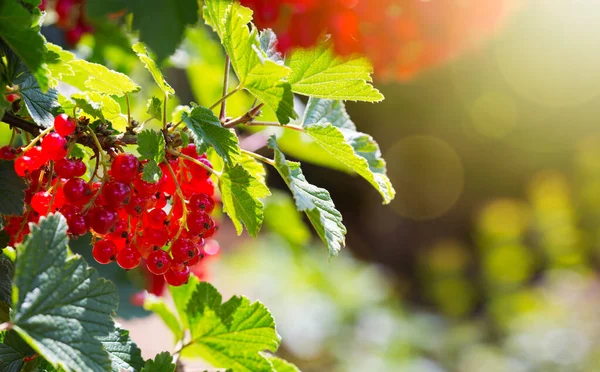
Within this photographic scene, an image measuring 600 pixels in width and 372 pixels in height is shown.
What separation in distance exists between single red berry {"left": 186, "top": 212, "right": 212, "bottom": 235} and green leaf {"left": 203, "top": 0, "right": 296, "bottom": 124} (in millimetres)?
125

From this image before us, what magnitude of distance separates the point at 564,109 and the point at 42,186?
5.81 m

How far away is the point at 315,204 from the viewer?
616 millimetres

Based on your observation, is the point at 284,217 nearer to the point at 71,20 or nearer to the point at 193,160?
the point at 71,20

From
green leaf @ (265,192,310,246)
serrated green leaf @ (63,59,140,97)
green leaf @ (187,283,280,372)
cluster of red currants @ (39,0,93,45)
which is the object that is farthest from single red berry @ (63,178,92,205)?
green leaf @ (265,192,310,246)

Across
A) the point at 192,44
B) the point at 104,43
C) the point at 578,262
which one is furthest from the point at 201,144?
the point at 578,262

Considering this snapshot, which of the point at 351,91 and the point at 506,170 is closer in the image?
the point at 351,91

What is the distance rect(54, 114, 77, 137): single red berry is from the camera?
55cm

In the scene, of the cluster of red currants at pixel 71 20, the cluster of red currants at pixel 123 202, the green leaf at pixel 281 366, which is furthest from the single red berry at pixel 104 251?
the cluster of red currants at pixel 71 20

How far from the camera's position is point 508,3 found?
140 centimetres

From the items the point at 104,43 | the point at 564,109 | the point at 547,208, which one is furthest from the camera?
A: the point at 564,109

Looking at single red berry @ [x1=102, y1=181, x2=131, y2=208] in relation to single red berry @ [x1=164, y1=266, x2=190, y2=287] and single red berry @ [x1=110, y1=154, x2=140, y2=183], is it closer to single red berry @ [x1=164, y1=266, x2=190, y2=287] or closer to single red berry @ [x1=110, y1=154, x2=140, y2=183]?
single red berry @ [x1=110, y1=154, x2=140, y2=183]

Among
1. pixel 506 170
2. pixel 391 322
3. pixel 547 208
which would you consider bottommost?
pixel 391 322

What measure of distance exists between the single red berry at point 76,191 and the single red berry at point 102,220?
2 centimetres

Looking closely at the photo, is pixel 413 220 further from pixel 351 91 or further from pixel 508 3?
pixel 351 91
